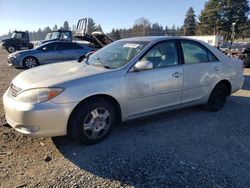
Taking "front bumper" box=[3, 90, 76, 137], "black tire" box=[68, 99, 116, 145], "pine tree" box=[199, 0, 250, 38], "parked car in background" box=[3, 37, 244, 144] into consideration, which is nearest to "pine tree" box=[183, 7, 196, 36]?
"pine tree" box=[199, 0, 250, 38]

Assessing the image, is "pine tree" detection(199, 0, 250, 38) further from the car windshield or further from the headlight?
the headlight

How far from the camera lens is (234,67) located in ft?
18.3

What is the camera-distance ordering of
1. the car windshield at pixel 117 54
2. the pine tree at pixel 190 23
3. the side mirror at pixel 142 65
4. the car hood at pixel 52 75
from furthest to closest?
the pine tree at pixel 190 23 < the car windshield at pixel 117 54 < the side mirror at pixel 142 65 < the car hood at pixel 52 75

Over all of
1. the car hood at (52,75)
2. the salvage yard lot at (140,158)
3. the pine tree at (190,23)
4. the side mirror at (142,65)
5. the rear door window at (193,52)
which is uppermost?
the pine tree at (190,23)

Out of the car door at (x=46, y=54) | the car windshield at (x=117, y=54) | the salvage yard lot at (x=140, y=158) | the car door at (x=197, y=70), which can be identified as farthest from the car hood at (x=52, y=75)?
the car door at (x=46, y=54)

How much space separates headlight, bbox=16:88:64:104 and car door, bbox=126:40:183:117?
1.11 metres

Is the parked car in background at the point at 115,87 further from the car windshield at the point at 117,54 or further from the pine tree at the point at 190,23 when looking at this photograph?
the pine tree at the point at 190,23

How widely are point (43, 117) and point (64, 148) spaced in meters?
0.67

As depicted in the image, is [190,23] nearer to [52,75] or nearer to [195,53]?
[195,53]

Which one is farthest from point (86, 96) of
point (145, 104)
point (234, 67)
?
point (234, 67)

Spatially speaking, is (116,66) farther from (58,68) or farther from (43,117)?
(43,117)

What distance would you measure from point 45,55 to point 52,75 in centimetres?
960

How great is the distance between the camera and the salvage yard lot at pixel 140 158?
9.98ft

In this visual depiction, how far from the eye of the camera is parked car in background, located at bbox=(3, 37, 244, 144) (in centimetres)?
344
